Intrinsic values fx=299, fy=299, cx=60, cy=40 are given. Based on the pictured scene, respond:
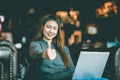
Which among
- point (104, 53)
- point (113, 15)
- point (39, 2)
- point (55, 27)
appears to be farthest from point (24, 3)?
point (104, 53)

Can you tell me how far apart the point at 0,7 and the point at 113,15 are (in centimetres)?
305

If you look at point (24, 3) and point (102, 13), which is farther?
point (102, 13)

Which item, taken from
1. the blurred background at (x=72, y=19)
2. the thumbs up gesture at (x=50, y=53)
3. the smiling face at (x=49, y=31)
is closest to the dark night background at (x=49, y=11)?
the blurred background at (x=72, y=19)

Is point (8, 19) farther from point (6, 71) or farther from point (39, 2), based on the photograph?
point (6, 71)

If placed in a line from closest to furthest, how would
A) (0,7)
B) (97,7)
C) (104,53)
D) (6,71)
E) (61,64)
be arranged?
(6,71) → (104,53) → (61,64) → (0,7) → (97,7)

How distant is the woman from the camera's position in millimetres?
3195

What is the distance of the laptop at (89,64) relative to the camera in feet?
9.71

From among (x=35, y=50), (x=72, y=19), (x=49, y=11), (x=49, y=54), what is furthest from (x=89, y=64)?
(x=72, y=19)

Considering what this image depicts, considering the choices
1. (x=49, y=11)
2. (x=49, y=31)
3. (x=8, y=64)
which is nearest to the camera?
(x=8, y=64)

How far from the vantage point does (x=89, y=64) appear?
9.86 feet

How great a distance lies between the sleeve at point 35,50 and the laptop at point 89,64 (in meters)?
0.50

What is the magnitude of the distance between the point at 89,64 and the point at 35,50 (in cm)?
66

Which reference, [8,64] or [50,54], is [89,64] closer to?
[50,54]

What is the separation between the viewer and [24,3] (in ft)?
24.7
